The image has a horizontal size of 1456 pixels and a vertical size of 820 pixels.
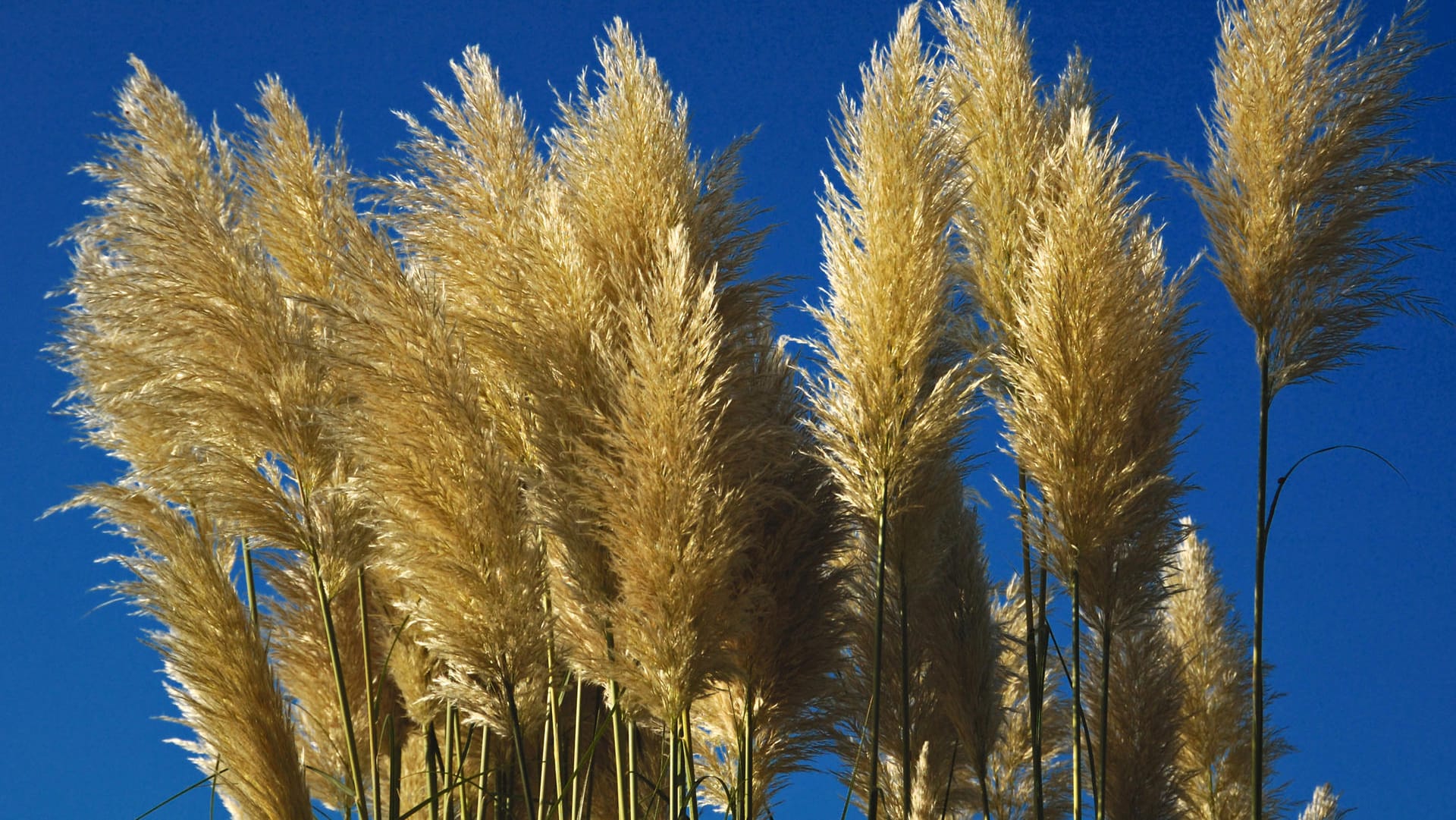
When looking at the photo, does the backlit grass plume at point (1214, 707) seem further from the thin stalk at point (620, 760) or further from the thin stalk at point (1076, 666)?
the thin stalk at point (620, 760)

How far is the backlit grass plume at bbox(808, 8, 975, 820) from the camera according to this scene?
11.1 ft

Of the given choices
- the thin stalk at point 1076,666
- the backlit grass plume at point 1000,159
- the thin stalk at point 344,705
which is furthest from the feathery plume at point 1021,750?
the thin stalk at point 344,705

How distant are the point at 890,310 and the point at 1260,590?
133 cm

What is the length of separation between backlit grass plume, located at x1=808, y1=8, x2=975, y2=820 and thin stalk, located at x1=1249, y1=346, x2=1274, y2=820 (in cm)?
90

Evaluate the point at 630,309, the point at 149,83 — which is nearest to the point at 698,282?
the point at 630,309

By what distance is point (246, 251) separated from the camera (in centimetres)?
327

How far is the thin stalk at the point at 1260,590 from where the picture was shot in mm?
3496

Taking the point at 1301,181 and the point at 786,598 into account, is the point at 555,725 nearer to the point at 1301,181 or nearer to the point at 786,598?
the point at 786,598

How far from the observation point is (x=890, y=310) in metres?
3.38

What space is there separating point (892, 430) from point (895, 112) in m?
0.86

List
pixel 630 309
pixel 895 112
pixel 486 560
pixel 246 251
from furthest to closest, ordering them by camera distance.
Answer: pixel 895 112, pixel 246 251, pixel 630 309, pixel 486 560

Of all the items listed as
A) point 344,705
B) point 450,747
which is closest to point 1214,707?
point 450,747

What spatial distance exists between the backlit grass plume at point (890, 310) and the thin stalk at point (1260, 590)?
90cm

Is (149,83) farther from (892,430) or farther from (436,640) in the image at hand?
(892,430)
